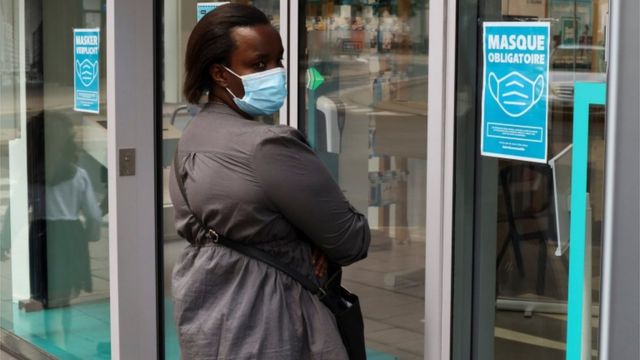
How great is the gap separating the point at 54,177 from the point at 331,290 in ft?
11.6

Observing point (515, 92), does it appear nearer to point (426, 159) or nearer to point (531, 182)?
point (531, 182)

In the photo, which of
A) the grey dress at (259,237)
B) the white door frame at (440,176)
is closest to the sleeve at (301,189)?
the grey dress at (259,237)

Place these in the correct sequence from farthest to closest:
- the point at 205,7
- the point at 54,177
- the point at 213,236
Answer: the point at 54,177 < the point at 205,7 < the point at 213,236

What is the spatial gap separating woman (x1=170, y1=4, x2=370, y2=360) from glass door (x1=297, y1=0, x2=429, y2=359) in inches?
29.0

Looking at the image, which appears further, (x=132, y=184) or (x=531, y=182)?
(x=132, y=184)

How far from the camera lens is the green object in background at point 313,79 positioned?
3.98 metres

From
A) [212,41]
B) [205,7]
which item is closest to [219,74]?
[212,41]

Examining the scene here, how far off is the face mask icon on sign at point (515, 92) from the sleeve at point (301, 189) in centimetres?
63

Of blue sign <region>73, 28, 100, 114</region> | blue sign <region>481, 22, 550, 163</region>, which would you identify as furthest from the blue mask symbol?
blue sign <region>481, 22, 550, 163</region>

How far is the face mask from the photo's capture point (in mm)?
2772

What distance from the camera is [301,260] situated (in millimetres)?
2783

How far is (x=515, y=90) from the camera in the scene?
9.91 feet

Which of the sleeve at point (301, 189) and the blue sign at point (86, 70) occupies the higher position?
the blue sign at point (86, 70)

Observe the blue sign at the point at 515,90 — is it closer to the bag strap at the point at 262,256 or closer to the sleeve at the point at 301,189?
the sleeve at the point at 301,189
